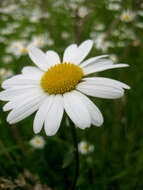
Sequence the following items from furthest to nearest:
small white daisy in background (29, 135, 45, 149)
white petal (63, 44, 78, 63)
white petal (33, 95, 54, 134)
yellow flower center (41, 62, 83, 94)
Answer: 1. small white daisy in background (29, 135, 45, 149)
2. white petal (63, 44, 78, 63)
3. yellow flower center (41, 62, 83, 94)
4. white petal (33, 95, 54, 134)

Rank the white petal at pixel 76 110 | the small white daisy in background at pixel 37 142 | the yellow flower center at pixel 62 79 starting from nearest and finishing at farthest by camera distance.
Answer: the white petal at pixel 76 110 < the yellow flower center at pixel 62 79 < the small white daisy in background at pixel 37 142

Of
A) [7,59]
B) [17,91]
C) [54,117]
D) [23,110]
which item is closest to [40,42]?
[7,59]

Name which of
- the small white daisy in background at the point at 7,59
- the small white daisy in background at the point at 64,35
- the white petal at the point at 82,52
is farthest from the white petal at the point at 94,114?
the small white daisy in background at the point at 64,35

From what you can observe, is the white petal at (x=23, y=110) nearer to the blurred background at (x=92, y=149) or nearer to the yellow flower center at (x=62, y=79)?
the yellow flower center at (x=62, y=79)

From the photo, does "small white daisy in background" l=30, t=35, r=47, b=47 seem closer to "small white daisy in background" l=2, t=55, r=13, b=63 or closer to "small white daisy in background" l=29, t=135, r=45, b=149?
"small white daisy in background" l=2, t=55, r=13, b=63

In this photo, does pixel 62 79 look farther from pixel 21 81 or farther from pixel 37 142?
pixel 37 142

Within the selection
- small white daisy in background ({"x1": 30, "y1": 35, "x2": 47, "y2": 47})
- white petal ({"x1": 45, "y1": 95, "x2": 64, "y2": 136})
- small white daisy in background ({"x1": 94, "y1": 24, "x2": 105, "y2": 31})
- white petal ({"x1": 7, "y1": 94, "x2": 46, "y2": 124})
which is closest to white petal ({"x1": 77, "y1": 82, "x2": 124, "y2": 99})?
white petal ({"x1": 45, "y1": 95, "x2": 64, "y2": 136})

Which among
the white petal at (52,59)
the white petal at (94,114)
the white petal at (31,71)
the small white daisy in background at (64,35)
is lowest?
the white petal at (94,114)
